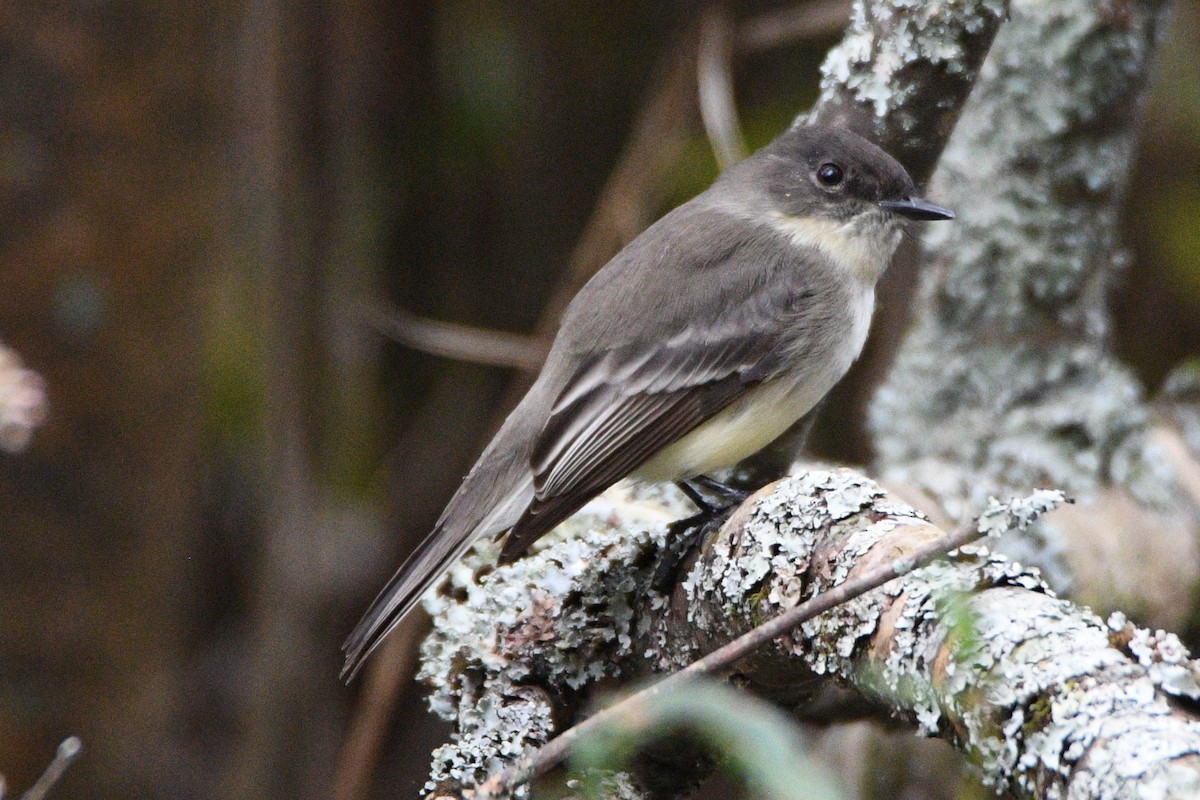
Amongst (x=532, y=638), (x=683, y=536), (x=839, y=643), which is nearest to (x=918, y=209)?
(x=683, y=536)

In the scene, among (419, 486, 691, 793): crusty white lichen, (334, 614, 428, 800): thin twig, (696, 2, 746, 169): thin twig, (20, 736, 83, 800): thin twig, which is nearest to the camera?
(20, 736, 83, 800): thin twig

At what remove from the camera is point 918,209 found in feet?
9.56

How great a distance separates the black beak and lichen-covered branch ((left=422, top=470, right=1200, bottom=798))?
34.9 inches

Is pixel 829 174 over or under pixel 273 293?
over

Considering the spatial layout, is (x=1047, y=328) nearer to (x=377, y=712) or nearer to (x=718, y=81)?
(x=718, y=81)

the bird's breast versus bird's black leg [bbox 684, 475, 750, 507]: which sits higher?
the bird's breast

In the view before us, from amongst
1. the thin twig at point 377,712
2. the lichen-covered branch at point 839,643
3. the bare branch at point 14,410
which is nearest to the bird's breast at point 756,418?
the lichen-covered branch at point 839,643

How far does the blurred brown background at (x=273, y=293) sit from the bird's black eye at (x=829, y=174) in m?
1.29

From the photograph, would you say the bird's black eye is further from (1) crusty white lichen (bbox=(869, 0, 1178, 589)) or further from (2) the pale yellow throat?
(1) crusty white lichen (bbox=(869, 0, 1178, 589))

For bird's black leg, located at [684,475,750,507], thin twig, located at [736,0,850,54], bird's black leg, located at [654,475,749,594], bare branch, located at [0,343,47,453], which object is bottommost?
bird's black leg, located at [684,475,750,507]

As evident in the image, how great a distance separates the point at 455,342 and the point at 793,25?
1.49 m

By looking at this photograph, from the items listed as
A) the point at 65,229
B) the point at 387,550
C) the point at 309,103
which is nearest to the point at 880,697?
the point at 65,229

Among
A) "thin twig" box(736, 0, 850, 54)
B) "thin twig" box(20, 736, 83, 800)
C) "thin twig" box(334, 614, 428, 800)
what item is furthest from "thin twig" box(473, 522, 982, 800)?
"thin twig" box(736, 0, 850, 54)

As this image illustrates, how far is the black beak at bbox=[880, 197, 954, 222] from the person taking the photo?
A: 2908 mm
